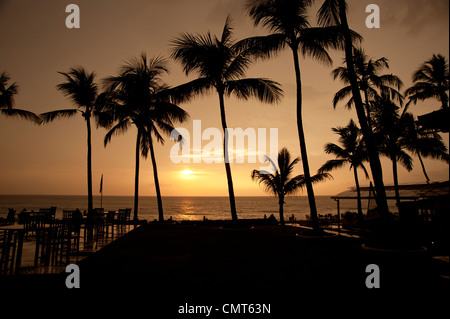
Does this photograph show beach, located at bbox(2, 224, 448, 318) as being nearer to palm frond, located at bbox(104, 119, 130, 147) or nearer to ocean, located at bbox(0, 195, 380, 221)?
palm frond, located at bbox(104, 119, 130, 147)

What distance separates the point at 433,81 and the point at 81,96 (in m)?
21.2

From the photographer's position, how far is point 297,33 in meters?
10.4

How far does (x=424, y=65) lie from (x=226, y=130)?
15.2 metres

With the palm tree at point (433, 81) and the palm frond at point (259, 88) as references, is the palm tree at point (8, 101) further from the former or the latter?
the palm tree at point (433, 81)

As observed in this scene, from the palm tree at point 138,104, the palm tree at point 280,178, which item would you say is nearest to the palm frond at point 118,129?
the palm tree at point 138,104

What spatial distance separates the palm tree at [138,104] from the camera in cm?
1483

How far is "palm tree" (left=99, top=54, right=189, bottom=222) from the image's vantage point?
14.8 meters

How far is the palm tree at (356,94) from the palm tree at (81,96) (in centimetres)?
1100

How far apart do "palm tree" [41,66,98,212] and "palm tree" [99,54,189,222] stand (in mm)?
660

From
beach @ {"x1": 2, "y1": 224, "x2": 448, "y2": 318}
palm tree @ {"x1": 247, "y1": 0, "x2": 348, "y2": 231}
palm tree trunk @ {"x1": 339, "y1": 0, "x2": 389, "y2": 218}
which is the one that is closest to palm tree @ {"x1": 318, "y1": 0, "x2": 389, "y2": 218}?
palm tree trunk @ {"x1": 339, "y1": 0, "x2": 389, "y2": 218}

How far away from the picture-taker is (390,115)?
16.8m

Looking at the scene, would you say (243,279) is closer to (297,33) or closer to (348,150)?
(297,33)
